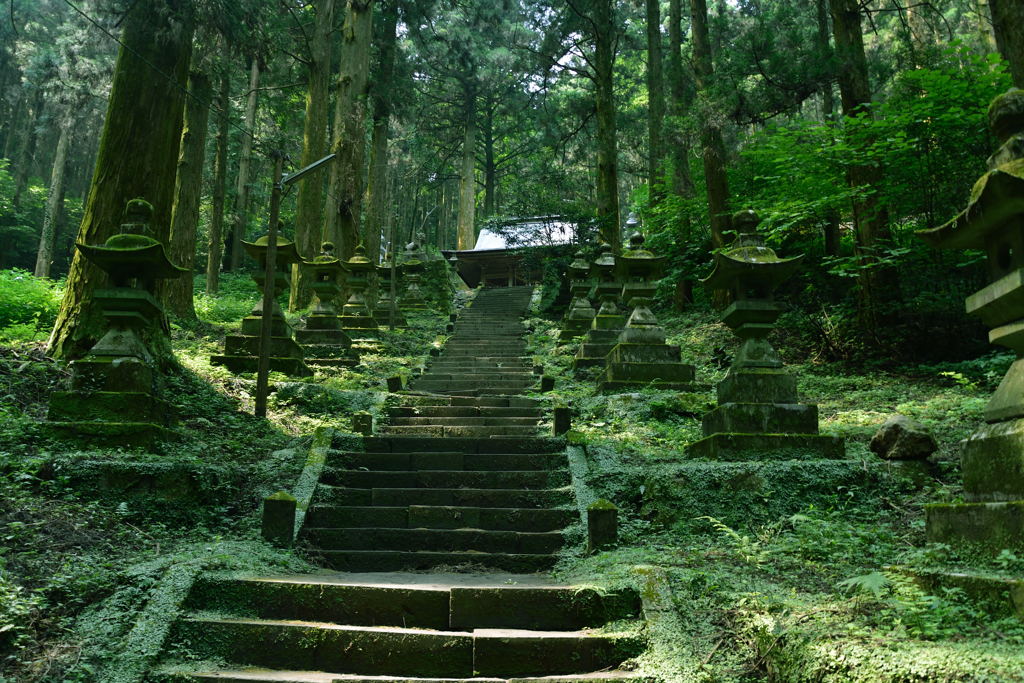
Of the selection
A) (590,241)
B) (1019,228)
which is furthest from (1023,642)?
(590,241)

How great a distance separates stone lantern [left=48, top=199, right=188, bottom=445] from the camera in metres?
6.35

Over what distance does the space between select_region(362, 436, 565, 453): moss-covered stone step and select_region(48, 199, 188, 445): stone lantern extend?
2.18m

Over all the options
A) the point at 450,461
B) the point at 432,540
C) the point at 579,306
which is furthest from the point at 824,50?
the point at 432,540

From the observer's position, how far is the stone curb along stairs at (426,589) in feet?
13.0

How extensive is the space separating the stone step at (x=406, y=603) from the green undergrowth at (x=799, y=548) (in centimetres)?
32

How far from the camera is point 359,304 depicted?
1598 cm

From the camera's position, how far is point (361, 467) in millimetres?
7297

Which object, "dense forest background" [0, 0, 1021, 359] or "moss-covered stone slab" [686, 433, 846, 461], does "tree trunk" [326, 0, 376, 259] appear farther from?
"moss-covered stone slab" [686, 433, 846, 461]

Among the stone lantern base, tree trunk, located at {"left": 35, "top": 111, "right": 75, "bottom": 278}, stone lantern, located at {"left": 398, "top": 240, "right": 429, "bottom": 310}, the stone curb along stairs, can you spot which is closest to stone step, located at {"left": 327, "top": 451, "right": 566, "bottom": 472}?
the stone curb along stairs

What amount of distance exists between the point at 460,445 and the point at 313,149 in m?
11.4

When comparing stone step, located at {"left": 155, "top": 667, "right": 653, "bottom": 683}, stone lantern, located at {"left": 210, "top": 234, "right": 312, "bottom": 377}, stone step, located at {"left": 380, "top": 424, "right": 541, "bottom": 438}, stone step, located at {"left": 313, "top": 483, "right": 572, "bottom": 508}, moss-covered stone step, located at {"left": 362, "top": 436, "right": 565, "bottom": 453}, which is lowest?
stone step, located at {"left": 155, "top": 667, "right": 653, "bottom": 683}

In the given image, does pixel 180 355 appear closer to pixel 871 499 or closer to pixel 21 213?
pixel 871 499

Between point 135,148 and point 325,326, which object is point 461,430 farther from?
point 325,326

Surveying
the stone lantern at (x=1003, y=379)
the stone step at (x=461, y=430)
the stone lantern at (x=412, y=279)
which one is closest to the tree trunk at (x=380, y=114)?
the stone lantern at (x=412, y=279)
